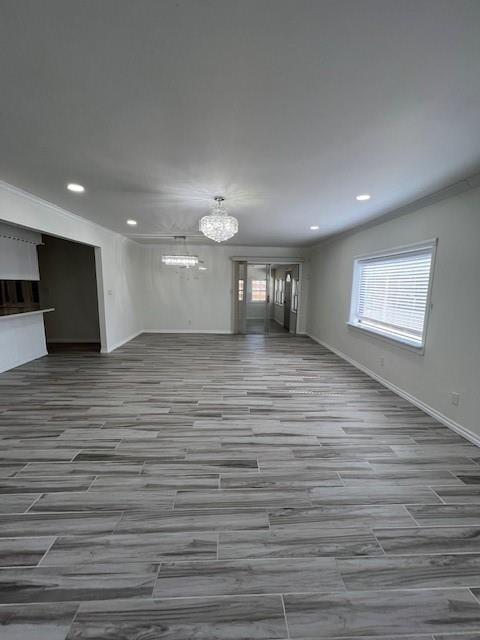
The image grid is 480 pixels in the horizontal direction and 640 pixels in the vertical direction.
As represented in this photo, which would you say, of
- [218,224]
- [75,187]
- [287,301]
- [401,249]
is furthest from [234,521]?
[287,301]

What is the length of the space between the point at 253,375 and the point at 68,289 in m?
5.20

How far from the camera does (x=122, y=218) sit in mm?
4520

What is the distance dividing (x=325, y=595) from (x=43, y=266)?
303 inches

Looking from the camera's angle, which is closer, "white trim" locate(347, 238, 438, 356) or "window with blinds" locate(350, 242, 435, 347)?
"white trim" locate(347, 238, 438, 356)

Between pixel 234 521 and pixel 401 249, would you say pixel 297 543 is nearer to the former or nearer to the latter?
pixel 234 521

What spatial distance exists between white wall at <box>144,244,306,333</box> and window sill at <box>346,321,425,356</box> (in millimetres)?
3664

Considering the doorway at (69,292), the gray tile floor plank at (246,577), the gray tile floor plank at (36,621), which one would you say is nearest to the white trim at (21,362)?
the doorway at (69,292)

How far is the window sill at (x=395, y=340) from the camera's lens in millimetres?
3320

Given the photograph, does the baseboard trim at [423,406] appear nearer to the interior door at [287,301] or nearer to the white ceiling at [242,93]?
the white ceiling at [242,93]

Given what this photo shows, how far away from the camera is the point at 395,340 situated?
3.74 m

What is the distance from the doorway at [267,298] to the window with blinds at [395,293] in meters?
2.87

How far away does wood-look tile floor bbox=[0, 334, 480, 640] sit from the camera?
46.6 inches

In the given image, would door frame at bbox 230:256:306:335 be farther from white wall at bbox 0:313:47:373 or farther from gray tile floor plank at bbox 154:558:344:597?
gray tile floor plank at bbox 154:558:344:597

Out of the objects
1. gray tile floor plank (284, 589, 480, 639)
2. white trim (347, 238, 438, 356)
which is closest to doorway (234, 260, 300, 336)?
white trim (347, 238, 438, 356)
